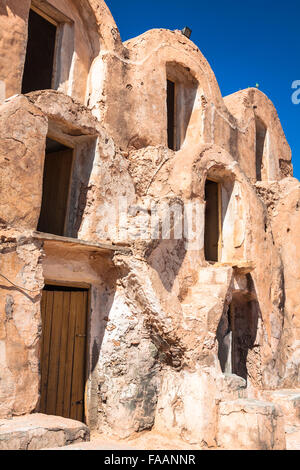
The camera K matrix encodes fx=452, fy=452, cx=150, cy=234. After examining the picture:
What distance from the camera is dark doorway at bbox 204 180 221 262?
949 cm

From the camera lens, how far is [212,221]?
9859 millimetres

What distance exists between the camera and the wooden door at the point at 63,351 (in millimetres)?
6332

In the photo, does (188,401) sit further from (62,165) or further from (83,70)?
(83,70)

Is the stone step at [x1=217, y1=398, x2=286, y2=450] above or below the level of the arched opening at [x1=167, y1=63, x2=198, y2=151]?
below

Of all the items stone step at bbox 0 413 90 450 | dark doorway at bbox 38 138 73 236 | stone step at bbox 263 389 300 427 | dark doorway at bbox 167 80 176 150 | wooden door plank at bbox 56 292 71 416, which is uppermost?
dark doorway at bbox 167 80 176 150

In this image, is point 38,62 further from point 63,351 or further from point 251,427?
point 251,427

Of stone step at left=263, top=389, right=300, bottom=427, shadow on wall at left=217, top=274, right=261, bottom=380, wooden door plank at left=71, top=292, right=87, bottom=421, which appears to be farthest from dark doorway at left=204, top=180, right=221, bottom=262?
wooden door plank at left=71, top=292, right=87, bottom=421

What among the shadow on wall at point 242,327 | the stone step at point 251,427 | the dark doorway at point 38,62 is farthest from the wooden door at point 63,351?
the dark doorway at point 38,62

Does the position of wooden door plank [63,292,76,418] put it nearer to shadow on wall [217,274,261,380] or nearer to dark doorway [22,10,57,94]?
shadow on wall [217,274,261,380]

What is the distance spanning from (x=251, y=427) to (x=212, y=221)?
15.8ft

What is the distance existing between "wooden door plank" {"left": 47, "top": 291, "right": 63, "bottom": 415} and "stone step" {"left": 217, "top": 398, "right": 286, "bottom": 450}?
238 cm

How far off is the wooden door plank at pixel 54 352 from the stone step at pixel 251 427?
238 cm

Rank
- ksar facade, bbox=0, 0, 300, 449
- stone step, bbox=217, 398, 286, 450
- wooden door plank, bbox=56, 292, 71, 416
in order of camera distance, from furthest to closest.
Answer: wooden door plank, bbox=56, 292, 71, 416
stone step, bbox=217, 398, 286, 450
ksar facade, bbox=0, 0, 300, 449

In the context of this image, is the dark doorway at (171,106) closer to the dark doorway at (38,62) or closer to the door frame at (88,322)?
the dark doorway at (38,62)
